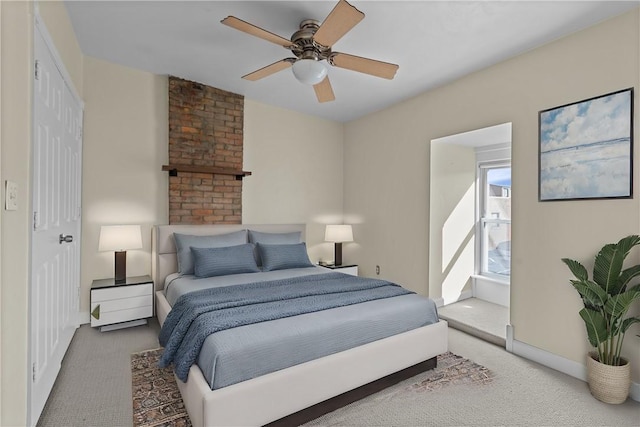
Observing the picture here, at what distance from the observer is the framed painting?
2.34m

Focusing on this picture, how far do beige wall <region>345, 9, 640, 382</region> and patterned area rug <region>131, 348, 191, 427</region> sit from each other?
2.85 meters

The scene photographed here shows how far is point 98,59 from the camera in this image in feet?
11.5

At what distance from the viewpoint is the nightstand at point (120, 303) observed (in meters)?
3.25

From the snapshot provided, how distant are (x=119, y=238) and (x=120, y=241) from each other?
0.03 meters

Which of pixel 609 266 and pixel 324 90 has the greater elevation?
pixel 324 90

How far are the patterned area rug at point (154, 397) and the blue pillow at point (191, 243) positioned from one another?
3.27 feet

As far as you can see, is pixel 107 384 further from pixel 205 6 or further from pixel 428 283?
pixel 428 283

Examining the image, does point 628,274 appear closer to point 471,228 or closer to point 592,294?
point 592,294

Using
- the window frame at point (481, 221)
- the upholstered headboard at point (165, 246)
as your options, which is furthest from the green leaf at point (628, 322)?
the upholstered headboard at point (165, 246)

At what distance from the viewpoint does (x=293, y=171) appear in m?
4.93

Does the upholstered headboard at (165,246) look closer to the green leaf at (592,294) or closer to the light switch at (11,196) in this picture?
the light switch at (11,196)

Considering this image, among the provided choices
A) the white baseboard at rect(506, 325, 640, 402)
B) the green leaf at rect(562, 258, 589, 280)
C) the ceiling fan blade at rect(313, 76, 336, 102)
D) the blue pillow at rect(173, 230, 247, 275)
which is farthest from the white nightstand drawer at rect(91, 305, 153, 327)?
the green leaf at rect(562, 258, 589, 280)

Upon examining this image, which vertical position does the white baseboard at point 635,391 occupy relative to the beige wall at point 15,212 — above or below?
below

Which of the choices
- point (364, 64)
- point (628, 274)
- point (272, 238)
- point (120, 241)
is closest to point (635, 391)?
point (628, 274)
